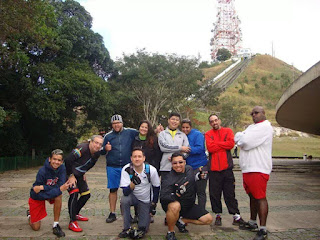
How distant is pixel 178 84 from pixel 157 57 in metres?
3.22

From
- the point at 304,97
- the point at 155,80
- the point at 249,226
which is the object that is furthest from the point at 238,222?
the point at 155,80

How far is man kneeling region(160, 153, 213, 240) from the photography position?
3887mm

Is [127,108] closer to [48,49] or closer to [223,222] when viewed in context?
[48,49]

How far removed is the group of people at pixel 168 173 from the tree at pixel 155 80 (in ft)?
62.8

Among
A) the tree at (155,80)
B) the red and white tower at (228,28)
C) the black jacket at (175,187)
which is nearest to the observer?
the black jacket at (175,187)

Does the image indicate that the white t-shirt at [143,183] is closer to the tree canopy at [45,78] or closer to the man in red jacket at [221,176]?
the man in red jacket at [221,176]

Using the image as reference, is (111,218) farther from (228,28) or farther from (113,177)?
(228,28)

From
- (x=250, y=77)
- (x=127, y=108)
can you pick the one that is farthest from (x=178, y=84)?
(x=250, y=77)

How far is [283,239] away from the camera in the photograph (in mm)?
4000

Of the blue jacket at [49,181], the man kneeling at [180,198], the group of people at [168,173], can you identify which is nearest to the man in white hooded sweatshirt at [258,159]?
the group of people at [168,173]

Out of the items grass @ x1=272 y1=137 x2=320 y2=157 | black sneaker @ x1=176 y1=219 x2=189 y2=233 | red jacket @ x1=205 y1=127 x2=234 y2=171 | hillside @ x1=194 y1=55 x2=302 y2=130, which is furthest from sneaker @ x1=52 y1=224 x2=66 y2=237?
hillside @ x1=194 y1=55 x2=302 y2=130

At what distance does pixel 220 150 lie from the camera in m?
4.70

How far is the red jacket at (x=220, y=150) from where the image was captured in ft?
15.3

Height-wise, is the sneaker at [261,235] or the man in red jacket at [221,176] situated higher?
the man in red jacket at [221,176]
